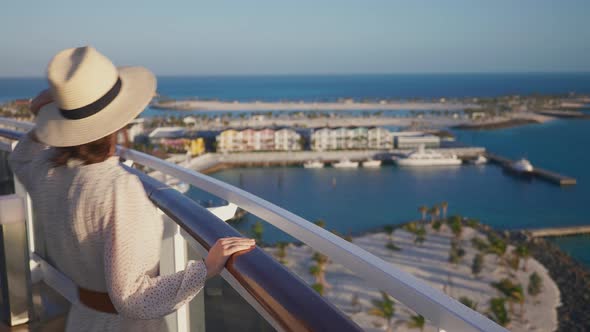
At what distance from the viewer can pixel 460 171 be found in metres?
18.4

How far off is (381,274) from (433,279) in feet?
26.5

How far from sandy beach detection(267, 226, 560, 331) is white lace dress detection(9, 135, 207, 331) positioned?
546 cm

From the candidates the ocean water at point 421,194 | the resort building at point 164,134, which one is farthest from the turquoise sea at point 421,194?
the resort building at point 164,134

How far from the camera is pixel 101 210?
1.40 feet

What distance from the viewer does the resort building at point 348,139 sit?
20281mm

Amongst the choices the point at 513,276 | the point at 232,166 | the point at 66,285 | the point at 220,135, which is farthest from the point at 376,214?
the point at 66,285

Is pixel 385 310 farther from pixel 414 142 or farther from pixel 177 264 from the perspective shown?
pixel 414 142

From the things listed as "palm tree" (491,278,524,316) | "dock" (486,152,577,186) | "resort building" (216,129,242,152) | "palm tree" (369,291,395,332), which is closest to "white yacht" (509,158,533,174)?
"dock" (486,152,577,186)

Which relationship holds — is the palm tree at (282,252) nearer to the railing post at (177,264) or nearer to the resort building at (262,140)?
the railing post at (177,264)

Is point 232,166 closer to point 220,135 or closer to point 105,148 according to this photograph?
point 220,135

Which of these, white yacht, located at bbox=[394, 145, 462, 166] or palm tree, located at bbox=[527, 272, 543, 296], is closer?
palm tree, located at bbox=[527, 272, 543, 296]

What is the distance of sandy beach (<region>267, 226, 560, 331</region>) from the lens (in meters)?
6.84

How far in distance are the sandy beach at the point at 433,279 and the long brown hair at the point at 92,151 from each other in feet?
18.0

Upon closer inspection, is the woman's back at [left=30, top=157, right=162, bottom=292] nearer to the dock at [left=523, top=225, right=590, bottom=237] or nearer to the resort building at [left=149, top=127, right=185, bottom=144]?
the dock at [left=523, top=225, right=590, bottom=237]
